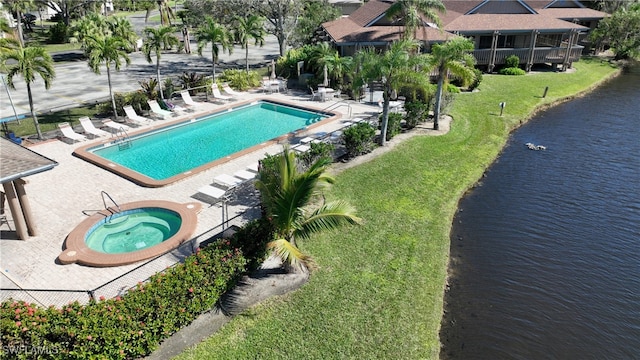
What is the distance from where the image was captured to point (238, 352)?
31.0 ft

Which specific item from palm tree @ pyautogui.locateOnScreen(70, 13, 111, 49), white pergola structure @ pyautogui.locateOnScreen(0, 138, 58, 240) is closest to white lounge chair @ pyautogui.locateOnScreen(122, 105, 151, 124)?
palm tree @ pyautogui.locateOnScreen(70, 13, 111, 49)

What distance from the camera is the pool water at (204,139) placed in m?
19.2

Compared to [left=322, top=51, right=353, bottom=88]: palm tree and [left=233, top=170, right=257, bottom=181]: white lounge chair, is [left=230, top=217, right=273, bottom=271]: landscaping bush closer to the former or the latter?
[left=233, top=170, right=257, bottom=181]: white lounge chair

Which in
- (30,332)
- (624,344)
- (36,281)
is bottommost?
(624,344)

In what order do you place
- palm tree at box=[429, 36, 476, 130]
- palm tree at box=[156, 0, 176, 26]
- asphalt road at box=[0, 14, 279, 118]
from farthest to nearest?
palm tree at box=[156, 0, 176, 26]
asphalt road at box=[0, 14, 279, 118]
palm tree at box=[429, 36, 476, 130]

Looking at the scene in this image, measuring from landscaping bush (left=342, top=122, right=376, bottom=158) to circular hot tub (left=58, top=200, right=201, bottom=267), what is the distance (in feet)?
24.3

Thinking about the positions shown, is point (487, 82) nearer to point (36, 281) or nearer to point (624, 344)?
point (624, 344)

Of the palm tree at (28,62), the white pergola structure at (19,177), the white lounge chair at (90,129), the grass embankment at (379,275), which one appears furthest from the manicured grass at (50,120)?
the grass embankment at (379,275)

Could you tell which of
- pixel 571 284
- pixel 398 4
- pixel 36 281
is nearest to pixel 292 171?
pixel 36 281

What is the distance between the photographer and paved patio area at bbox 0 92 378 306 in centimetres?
1079

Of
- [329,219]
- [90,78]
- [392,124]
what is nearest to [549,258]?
[329,219]

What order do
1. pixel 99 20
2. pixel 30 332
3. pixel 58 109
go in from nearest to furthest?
pixel 30 332 < pixel 58 109 < pixel 99 20

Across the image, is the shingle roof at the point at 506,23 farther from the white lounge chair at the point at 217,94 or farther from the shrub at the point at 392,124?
the white lounge chair at the point at 217,94

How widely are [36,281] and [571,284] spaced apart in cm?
1498
